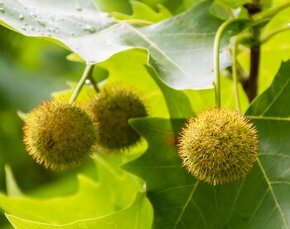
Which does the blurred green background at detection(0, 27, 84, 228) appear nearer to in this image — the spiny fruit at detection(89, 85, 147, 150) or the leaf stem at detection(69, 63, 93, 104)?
the spiny fruit at detection(89, 85, 147, 150)

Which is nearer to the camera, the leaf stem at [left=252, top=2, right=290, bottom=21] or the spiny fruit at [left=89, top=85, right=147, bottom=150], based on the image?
the leaf stem at [left=252, top=2, right=290, bottom=21]

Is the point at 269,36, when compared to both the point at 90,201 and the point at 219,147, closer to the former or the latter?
the point at 219,147

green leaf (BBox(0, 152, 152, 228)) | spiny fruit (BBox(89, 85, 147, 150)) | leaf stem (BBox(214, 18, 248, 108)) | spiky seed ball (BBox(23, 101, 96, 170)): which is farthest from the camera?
green leaf (BBox(0, 152, 152, 228))

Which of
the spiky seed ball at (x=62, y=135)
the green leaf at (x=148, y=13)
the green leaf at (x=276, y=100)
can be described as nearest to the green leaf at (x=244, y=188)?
the green leaf at (x=276, y=100)

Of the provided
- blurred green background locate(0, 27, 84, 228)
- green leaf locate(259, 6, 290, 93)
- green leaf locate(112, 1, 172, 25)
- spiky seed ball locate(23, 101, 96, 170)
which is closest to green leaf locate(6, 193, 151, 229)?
spiky seed ball locate(23, 101, 96, 170)

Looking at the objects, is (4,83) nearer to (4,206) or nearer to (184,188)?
(4,206)

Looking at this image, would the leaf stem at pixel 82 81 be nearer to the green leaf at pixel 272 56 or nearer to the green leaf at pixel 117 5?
the green leaf at pixel 272 56
